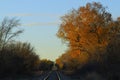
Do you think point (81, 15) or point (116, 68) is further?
point (81, 15)

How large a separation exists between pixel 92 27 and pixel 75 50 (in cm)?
509

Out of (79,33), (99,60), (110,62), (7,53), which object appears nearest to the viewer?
(110,62)

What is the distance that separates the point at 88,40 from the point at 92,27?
2.38 metres

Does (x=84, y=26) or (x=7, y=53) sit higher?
(x=84, y=26)

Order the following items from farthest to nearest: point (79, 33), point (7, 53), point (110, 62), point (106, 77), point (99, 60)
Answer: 1. point (79, 33)
2. point (7, 53)
3. point (99, 60)
4. point (110, 62)
5. point (106, 77)

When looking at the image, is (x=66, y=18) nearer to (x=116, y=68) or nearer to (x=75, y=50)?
(x=75, y=50)

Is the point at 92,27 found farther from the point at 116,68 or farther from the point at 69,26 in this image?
the point at 116,68

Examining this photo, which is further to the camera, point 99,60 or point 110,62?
point 99,60

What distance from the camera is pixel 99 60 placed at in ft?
152

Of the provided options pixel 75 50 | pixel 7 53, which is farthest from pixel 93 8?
pixel 7 53

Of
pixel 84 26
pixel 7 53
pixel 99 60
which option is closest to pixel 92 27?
pixel 84 26

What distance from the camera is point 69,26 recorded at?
70625mm

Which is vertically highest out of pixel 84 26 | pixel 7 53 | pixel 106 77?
pixel 84 26

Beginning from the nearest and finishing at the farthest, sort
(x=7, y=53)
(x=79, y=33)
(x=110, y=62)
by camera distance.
Answer: (x=110, y=62), (x=7, y=53), (x=79, y=33)
